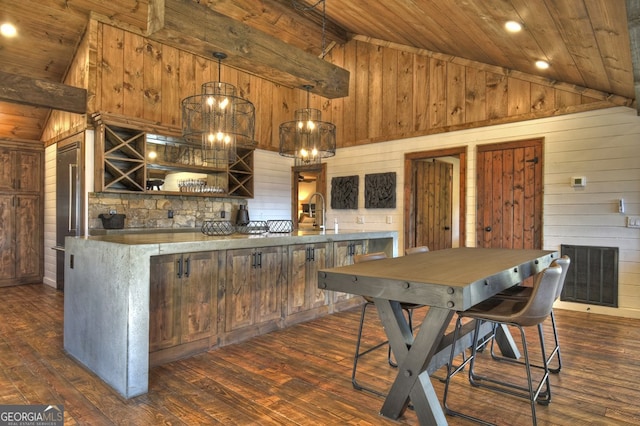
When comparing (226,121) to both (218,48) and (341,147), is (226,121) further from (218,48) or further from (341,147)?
(341,147)

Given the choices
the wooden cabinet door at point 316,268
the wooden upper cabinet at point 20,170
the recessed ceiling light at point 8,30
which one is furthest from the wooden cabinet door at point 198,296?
the wooden upper cabinet at point 20,170

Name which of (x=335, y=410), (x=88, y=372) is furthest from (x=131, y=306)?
(x=335, y=410)

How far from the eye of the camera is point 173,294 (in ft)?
10.1

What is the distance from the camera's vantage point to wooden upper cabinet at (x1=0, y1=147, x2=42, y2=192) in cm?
636

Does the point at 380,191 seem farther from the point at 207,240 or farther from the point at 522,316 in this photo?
the point at 522,316

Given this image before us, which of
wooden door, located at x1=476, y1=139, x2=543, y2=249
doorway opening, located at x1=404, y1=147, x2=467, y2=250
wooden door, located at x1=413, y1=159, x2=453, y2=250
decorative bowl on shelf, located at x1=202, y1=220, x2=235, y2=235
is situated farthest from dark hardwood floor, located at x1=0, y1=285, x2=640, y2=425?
wooden door, located at x1=413, y1=159, x2=453, y2=250

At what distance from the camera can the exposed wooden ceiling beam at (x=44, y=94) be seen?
494 cm

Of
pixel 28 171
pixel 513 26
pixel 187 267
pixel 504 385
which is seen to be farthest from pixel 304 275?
pixel 28 171

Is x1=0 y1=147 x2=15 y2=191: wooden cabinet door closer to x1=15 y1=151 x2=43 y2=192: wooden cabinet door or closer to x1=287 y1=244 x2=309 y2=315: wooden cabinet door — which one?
x1=15 y1=151 x2=43 y2=192: wooden cabinet door

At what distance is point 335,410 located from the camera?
A: 236cm

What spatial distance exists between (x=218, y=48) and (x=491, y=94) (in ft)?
13.2

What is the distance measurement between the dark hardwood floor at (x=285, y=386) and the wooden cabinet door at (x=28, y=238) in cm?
327

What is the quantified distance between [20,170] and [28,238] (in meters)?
1.16

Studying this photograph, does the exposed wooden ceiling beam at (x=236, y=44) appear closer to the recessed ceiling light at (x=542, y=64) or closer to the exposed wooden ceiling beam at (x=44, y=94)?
the recessed ceiling light at (x=542, y=64)
